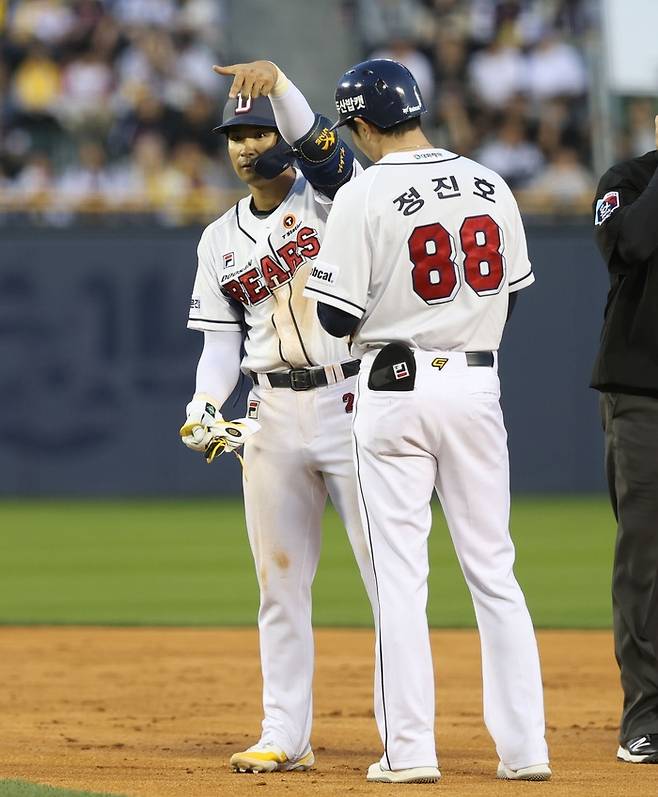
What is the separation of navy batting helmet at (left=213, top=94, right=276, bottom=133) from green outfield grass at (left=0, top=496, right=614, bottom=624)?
4.51 metres

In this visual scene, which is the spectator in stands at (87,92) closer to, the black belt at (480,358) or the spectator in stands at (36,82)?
the spectator in stands at (36,82)

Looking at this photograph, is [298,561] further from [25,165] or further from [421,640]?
[25,165]

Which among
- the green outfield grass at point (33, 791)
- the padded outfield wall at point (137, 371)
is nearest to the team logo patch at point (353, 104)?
the green outfield grass at point (33, 791)

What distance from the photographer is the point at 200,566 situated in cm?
1151

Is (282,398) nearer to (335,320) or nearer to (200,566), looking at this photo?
(335,320)

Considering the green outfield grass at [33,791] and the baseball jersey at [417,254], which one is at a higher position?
the baseball jersey at [417,254]

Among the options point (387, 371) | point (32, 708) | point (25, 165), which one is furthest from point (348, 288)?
point (25, 165)

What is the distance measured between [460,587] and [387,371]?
6313 millimetres

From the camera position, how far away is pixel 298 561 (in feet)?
16.2

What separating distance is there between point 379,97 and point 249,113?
0.59 m

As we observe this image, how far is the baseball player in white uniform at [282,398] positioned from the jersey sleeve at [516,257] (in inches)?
24.4

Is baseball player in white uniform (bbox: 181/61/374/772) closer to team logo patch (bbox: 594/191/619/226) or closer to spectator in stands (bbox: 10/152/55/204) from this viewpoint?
team logo patch (bbox: 594/191/619/226)

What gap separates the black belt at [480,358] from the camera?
4387mm

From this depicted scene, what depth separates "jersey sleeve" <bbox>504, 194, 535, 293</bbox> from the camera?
447cm
